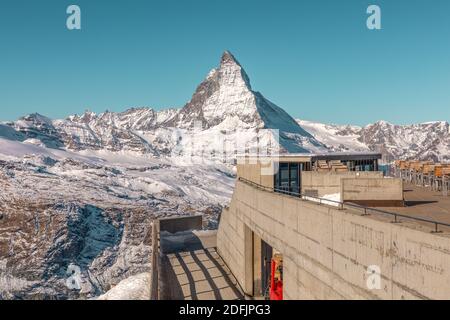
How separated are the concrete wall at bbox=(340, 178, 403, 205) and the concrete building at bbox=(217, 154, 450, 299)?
0.04 metres

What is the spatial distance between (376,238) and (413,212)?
637cm

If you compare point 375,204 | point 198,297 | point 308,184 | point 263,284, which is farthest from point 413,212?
point 198,297

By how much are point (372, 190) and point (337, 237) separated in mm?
6001

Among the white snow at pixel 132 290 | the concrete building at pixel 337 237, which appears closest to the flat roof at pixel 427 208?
the concrete building at pixel 337 237

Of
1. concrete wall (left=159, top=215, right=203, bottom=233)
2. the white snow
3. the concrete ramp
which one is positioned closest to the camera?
the concrete ramp

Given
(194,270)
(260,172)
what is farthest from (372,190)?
(194,270)

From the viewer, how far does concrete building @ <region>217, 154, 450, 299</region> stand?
10250 mm

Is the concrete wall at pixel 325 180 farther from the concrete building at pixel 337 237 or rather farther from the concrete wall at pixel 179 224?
the concrete wall at pixel 179 224

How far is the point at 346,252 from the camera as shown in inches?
517

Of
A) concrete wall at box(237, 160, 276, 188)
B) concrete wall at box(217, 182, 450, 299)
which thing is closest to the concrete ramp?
concrete wall at box(217, 182, 450, 299)

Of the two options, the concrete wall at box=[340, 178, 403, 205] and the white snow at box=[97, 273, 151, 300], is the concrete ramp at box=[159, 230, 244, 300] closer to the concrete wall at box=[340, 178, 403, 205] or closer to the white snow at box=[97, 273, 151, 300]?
the concrete wall at box=[340, 178, 403, 205]

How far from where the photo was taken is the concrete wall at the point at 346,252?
9836 mm

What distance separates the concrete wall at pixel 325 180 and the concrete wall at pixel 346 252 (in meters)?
4.83
